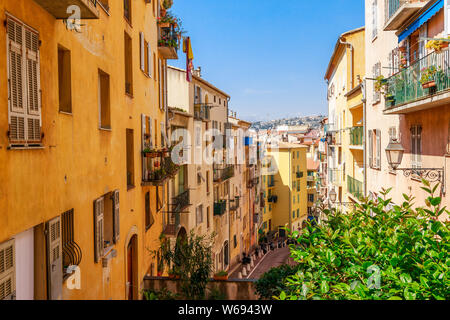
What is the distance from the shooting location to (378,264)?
5.80 m

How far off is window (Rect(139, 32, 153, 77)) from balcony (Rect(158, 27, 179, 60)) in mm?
2052

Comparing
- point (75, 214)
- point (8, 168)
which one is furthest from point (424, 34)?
point (8, 168)

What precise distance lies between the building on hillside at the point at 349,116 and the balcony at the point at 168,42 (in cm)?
1002

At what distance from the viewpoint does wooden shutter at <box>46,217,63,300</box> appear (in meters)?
6.60

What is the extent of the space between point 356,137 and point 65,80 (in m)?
19.5

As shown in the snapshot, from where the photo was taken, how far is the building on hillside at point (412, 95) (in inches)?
427

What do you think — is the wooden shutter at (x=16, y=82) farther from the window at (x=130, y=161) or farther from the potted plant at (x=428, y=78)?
the potted plant at (x=428, y=78)

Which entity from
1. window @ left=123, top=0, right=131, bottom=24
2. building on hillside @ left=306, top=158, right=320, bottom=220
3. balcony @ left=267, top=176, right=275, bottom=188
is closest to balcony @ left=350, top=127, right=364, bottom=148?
window @ left=123, top=0, right=131, bottom=24

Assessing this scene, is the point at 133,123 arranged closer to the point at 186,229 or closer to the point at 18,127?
the point at 18,127

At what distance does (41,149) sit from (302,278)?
173 inches

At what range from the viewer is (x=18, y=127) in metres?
5.59

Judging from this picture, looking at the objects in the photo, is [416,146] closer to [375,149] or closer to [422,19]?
[422,19]

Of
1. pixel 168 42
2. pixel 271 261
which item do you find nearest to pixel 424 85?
pixel 168 42

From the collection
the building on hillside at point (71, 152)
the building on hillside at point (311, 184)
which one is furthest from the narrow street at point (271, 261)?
the building on hillside at point (71, 152)
